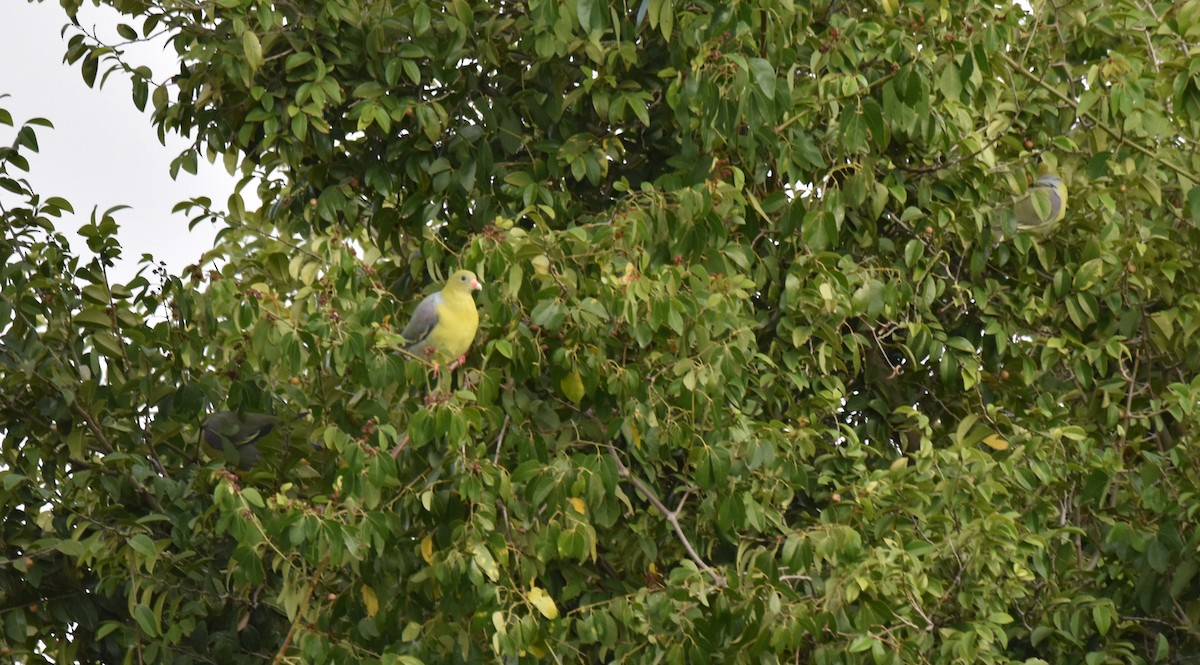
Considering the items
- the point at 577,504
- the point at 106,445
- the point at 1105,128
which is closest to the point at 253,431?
the point at 106,445

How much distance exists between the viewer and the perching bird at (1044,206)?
570 cm

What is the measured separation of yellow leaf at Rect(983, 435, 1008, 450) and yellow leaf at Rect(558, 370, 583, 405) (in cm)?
167

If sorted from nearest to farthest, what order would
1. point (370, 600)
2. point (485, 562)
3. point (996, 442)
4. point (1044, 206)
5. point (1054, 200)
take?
1. point (485, 562)
2. point (370, 600)
3. point (996, 442)
4. point (1044, 206)
5. point (1054, 200)

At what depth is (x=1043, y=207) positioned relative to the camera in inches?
224

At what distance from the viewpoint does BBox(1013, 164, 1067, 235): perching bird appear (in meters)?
5.70

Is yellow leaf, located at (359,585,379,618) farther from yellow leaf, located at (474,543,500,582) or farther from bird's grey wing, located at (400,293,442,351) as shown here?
bird's grey wing, located at (400,293,442,351)

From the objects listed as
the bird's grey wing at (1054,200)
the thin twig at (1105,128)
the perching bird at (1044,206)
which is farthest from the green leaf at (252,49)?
the bird's grey wing at (1054,200)

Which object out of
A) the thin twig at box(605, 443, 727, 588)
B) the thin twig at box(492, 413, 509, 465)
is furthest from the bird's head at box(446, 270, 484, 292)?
the thin twig at box(605, 443, 727, 588)

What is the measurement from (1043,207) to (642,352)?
1772 mm

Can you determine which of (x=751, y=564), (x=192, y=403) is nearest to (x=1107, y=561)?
(x=751, y=564)

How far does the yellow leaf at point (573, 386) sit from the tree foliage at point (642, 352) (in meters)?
0.03

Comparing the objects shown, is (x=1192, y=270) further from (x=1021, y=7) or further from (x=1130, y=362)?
(x=1021, y=7)

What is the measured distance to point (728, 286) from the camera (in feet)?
15.9

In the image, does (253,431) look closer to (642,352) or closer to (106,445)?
(106,445)
